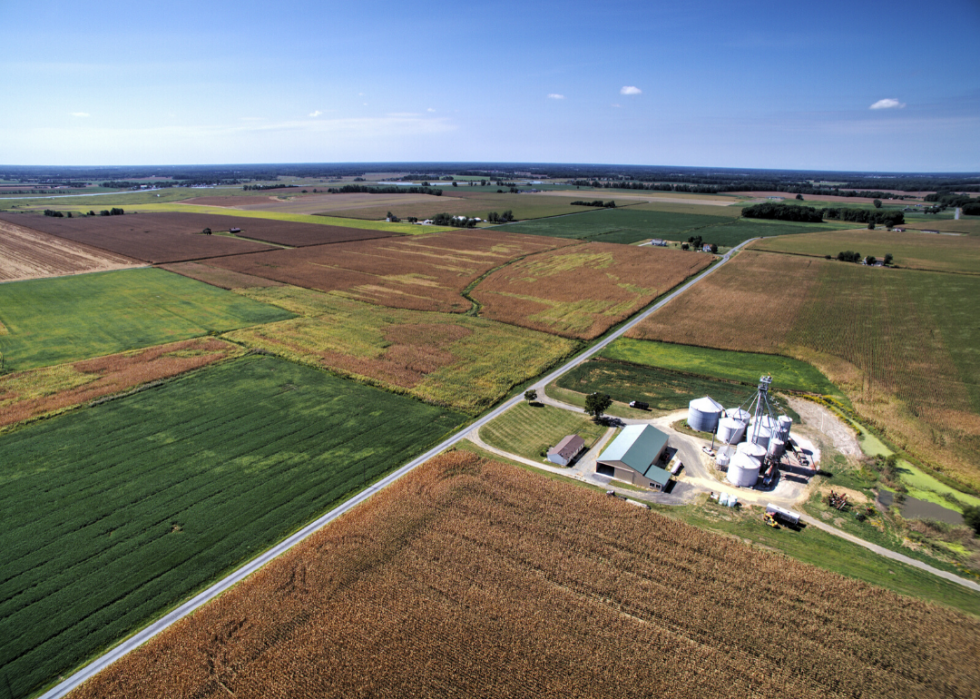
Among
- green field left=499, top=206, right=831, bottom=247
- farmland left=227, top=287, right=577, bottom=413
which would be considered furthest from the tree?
green field left=499, top=206, right=831, bottom=247

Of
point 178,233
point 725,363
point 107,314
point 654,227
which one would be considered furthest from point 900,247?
point 178,233

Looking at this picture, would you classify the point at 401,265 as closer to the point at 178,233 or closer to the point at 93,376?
the point at 93,376

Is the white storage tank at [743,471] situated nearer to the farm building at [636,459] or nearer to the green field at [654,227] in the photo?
the farm building at [636,459]

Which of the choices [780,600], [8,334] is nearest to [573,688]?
[780,600]

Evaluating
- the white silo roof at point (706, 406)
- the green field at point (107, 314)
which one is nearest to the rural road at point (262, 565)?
the white silo roof at point (706, 406)

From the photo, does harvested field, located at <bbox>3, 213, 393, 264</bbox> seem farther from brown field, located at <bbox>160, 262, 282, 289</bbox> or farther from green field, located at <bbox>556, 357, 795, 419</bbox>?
green field, located at <bbox>556, 357, 795, 419</bbox>

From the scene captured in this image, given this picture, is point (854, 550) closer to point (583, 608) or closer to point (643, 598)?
point (643, 598)
